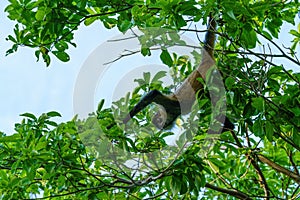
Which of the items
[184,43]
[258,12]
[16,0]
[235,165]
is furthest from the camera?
[235,165]

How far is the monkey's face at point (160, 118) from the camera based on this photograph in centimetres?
204

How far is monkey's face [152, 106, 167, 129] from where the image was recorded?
204 centimetres

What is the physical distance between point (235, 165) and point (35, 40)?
1181mm

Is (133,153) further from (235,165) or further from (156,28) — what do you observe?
(235,165)

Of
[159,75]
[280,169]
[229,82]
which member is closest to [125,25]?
[159,75]

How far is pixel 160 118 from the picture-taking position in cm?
207

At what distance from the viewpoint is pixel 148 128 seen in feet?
6.57

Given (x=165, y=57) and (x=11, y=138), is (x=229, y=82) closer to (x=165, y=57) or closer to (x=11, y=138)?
(x=165, y=57)

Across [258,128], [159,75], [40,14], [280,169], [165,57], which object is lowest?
[258,128]

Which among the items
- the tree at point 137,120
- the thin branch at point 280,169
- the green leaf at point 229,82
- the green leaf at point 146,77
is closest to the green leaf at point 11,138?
the tree at point 137,120

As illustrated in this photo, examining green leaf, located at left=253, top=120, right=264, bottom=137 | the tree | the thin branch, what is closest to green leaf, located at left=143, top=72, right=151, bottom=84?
the tree

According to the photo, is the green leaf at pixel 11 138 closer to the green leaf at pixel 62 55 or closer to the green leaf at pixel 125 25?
the green leaf at pixel 62 55

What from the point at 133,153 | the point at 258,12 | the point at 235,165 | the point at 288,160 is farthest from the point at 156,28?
the point at 288,160

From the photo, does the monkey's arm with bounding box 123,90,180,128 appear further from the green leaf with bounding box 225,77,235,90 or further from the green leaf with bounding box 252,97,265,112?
the green leaf with bounding box 252,97,265,112
